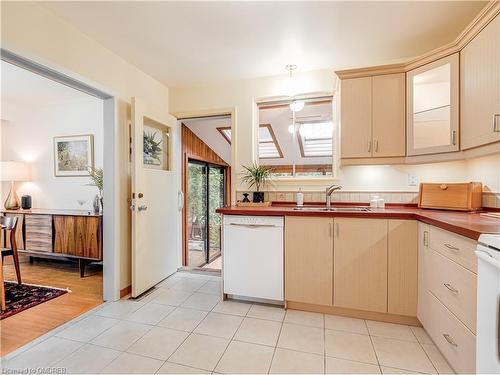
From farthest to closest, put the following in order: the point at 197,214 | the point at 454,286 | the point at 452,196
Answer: the point at 197,214 < the point at 452,196 < the point at 454,286

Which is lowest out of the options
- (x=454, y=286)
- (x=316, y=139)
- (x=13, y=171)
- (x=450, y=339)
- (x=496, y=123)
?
(x=450, y=339)

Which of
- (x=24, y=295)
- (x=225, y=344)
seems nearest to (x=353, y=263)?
(x=225, y=344)

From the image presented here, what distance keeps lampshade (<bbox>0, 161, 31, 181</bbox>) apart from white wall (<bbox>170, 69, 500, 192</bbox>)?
2631 mm

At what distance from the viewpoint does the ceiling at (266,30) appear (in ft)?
5.80

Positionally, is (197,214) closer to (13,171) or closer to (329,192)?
(329,192)

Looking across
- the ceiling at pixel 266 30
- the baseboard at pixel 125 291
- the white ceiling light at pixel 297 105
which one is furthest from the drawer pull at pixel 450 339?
the baseboard at pixel 125 291

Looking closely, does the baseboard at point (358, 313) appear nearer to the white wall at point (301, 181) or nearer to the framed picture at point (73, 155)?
the white wall at point (301, 181)

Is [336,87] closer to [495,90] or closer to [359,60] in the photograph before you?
[359,60]

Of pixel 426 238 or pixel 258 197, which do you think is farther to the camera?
pixel 258 197

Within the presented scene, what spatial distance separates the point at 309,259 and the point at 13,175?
173 inches

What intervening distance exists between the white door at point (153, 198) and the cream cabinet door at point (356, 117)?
1983 mm

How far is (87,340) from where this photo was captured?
1768mm

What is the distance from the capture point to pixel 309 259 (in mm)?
2121

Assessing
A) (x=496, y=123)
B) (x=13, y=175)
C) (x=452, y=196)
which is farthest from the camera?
(x=13, y=175)
